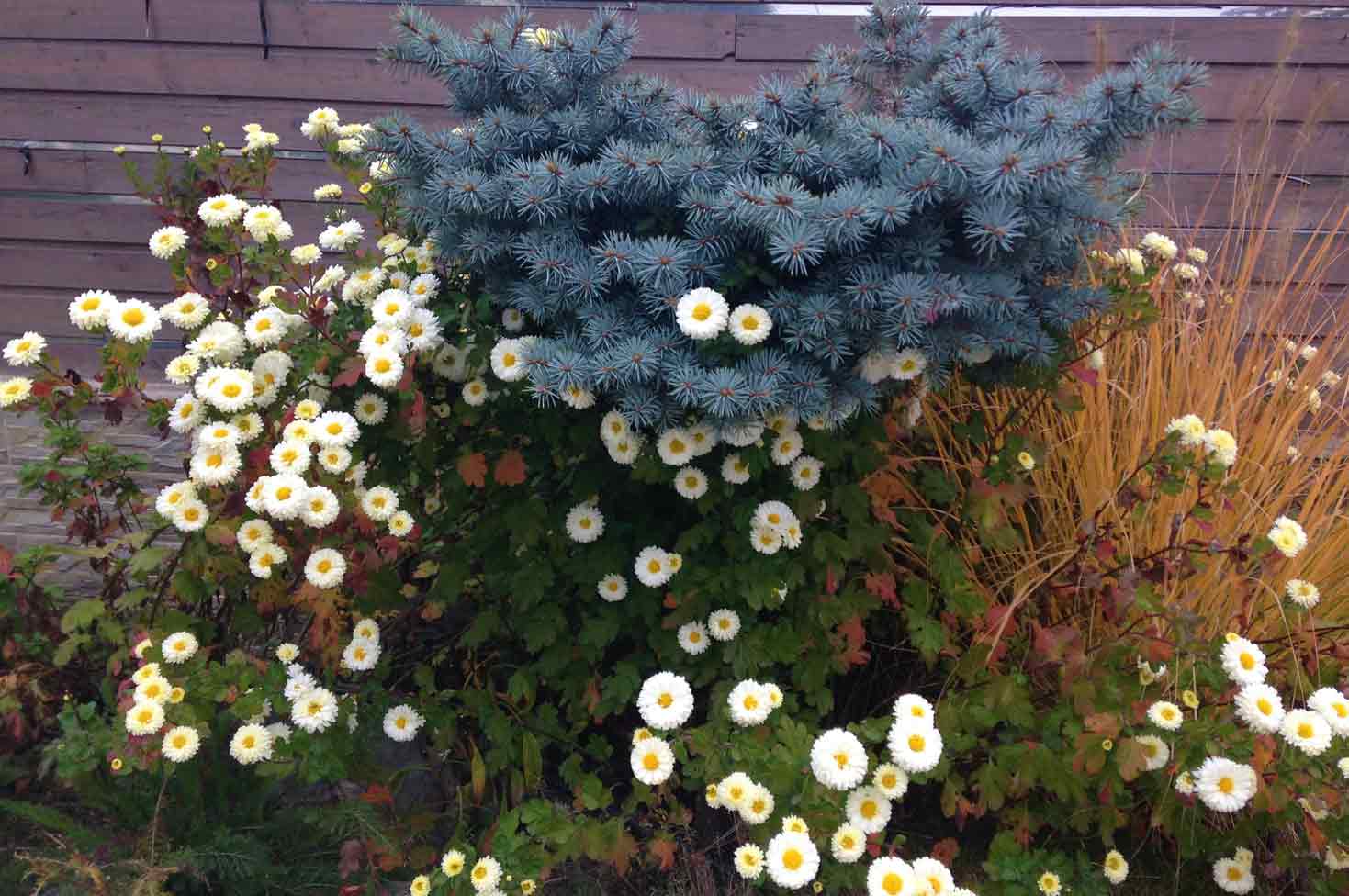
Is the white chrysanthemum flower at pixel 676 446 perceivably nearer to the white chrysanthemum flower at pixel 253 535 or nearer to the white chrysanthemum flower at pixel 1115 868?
the white chrysanthemum flower at pixel 253 535

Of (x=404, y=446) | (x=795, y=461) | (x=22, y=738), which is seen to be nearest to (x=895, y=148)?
(x=795, y=461)

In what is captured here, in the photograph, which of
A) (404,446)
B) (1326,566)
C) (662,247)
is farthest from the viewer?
(1326,566)

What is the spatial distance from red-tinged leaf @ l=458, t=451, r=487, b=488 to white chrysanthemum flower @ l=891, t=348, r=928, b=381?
2.74 ft

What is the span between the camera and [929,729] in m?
1.63

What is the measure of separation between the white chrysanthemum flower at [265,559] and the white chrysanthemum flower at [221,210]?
2.60 feet

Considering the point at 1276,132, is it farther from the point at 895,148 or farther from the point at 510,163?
the point at 510,163

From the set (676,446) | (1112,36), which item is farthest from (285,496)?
(1112,36)

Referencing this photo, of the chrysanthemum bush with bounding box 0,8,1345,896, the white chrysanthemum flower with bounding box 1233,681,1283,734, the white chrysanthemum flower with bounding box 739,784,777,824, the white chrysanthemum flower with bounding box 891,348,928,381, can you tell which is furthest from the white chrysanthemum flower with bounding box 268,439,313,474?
the white chrysanthemum flower with bounding box 1233,681,1283,734

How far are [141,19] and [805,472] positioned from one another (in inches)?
130

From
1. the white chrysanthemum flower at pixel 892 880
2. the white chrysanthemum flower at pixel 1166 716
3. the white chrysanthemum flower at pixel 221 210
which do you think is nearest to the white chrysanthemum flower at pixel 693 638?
the white chrysanthemum flower at pixel 892 880

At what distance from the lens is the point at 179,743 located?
169 centimetres

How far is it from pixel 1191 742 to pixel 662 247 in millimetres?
1313

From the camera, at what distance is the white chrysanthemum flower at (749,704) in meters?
1.71

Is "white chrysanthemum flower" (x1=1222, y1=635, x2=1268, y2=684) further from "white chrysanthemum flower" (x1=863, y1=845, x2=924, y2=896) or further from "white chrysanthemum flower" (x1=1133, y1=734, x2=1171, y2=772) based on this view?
"white chrysanthemum flower" (x1=863, y1=845, x2=924, y2=896)
